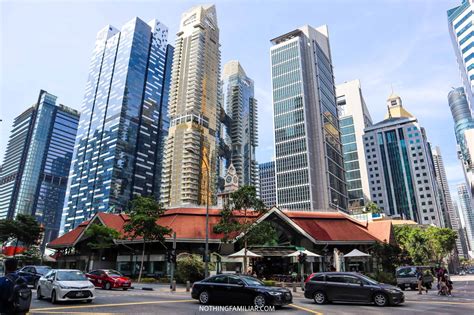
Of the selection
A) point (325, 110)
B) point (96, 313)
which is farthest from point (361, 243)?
point (325, 110)

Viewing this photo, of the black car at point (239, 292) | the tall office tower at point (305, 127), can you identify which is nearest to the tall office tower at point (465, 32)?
the tall office tower at point (305, 127)

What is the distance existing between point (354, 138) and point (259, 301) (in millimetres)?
173941

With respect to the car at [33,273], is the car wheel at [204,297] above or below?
below

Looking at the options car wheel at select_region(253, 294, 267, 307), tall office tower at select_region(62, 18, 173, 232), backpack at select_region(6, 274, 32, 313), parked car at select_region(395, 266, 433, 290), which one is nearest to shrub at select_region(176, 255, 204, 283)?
parked car at select_region(395, 266, 433, 290)

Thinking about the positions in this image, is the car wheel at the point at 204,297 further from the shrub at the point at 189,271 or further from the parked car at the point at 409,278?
the parked car at the point at 409,278

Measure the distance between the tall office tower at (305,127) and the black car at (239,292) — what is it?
313ft

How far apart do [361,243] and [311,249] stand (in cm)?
602

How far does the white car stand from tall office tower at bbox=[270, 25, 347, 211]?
320 ft

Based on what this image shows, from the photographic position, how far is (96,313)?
39.1 feet

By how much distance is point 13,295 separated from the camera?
6.28m

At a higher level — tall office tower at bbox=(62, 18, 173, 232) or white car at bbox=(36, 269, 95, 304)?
tall office tower at bbox=(62, 18, 173, 232)

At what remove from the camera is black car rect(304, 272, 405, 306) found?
15.9 metres

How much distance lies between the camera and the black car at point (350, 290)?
1591 cm

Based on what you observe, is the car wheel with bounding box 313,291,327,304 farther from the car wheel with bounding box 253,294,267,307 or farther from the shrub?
the shrub
